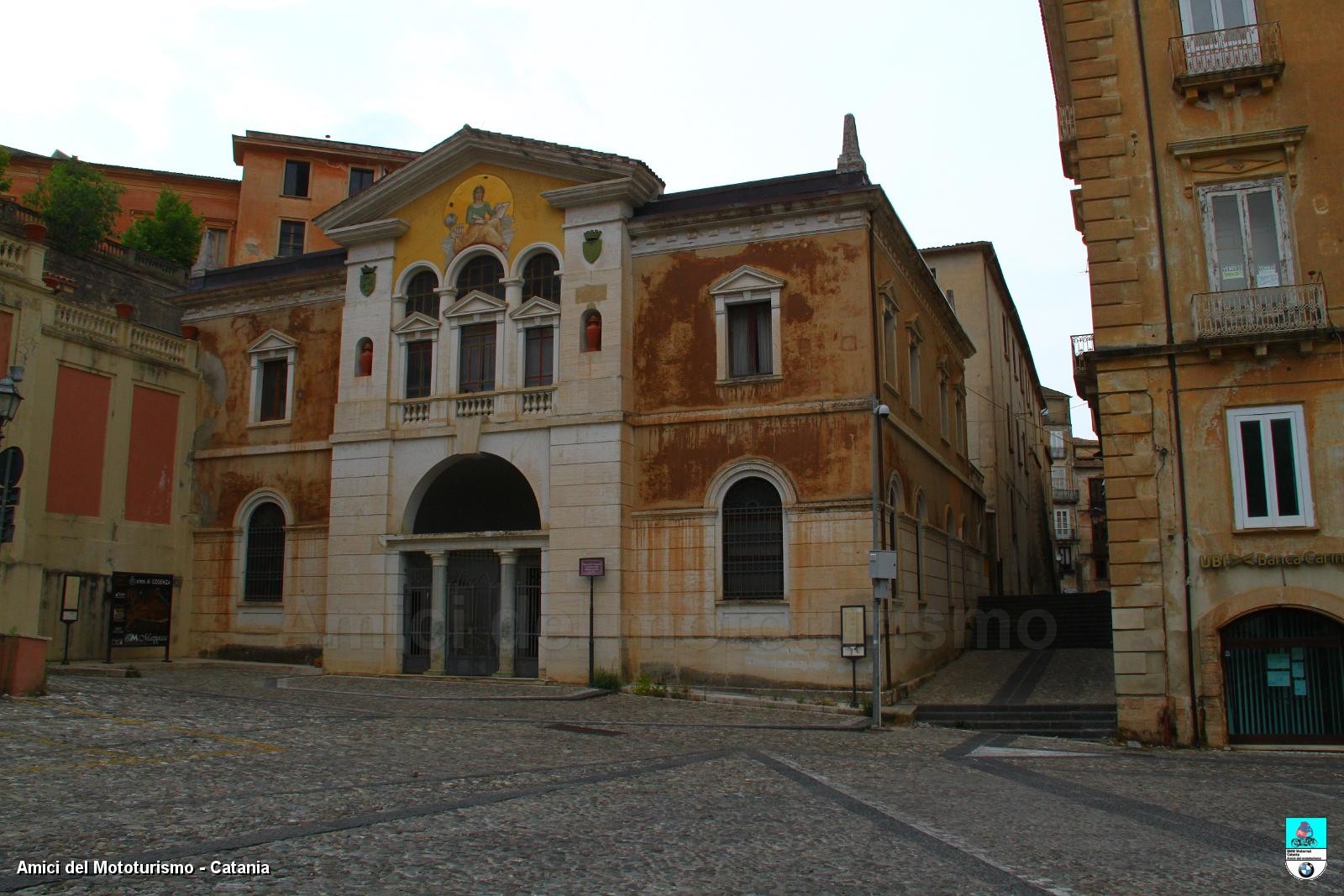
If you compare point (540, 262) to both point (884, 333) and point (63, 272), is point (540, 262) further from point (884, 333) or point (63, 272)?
point (63, 272)

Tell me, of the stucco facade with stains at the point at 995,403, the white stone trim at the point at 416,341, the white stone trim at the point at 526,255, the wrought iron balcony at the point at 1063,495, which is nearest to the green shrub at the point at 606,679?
the white stone trim at the point at 416,341

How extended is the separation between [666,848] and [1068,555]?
65.9 metres

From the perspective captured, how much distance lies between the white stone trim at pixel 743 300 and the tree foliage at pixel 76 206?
75.8ft

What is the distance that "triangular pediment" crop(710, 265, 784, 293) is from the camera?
22.6 metres

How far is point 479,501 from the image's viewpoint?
27266 millimetres

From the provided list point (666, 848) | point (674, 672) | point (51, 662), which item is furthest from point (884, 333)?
→ point (51, 662)

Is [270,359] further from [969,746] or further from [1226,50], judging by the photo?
[1226,50]

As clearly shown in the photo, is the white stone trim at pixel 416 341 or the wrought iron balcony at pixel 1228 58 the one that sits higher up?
the wrought iron balcony at pixel 1228 58

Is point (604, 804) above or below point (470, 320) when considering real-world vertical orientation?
below

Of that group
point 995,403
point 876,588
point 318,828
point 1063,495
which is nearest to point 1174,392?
point 876,588

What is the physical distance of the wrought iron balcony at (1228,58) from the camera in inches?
692

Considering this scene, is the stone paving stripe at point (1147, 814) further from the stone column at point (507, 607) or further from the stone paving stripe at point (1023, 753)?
the stone column at point (507, 607)

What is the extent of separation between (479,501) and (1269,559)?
57.8ft

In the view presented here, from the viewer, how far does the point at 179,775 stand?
36.2 feet
